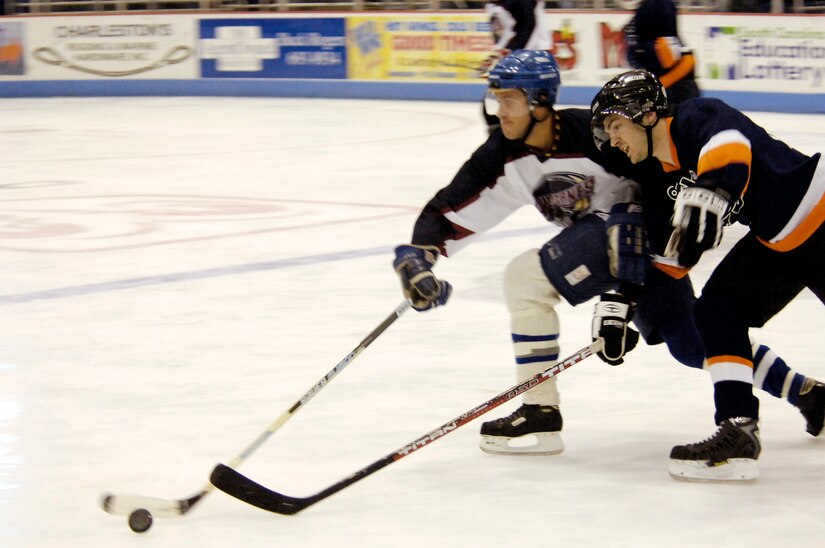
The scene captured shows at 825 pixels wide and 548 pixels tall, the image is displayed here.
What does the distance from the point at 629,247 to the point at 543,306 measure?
0.77ft

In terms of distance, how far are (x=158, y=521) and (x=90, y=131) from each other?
9260 mm

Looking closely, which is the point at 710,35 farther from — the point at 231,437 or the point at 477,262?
the point at 231,437

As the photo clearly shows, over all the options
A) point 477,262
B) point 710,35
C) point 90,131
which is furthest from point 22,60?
point 477,262

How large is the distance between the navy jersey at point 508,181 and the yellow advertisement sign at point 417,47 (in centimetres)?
1059

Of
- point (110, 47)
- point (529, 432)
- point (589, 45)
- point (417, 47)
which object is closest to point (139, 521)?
point (529, 432)

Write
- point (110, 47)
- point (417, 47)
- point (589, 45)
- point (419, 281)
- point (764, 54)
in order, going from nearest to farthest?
point (419, 281) → point (764, 54) → point (589, 45) → point (417, 47) → point (110, 47)

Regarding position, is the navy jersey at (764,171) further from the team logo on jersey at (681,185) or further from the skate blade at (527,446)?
the skate blade at (527,446)

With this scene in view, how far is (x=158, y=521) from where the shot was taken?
2.41 meters

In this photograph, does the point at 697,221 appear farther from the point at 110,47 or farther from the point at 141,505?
the point at 110,47

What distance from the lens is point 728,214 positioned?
2543mm

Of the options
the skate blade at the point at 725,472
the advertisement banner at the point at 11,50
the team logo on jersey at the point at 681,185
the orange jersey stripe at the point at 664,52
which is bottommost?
the advertisement banner at the point at 11,50

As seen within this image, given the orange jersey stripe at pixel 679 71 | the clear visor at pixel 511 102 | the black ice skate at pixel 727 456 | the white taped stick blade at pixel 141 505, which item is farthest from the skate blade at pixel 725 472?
the orange jersey stripe at pixel 679 71

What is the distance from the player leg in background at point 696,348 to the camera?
112 inches

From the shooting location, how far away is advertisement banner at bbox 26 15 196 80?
15.1 m
